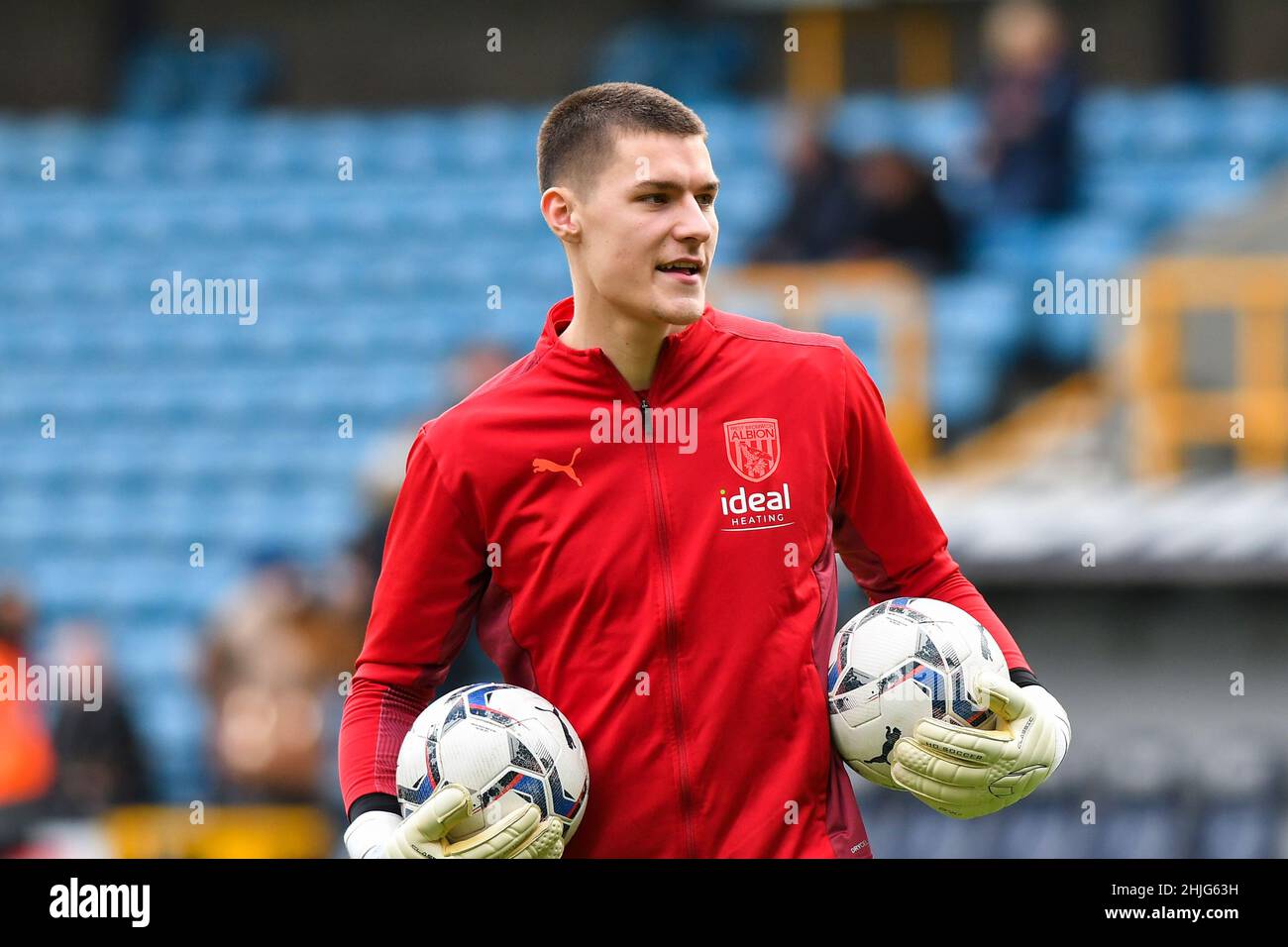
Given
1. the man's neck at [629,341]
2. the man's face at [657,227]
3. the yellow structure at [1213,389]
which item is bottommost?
the yellow structure at [1213,389]

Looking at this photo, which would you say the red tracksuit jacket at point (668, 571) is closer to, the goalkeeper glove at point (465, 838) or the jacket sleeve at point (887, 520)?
the jacket sleeve at point (887, 520)

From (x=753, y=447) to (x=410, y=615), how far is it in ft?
2.01

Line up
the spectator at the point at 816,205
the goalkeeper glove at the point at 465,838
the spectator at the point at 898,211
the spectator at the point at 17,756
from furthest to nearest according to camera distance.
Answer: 1. the spectator at the point at 816,205
2. the spectator at the point at 898,211
3. the spectator at the point at 17,756
4. the goalkeeper glove at the point at 465,838

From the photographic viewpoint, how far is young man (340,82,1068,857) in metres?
2.85

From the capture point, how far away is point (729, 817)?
9.35ft

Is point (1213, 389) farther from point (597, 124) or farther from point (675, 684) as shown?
point (675, 684)

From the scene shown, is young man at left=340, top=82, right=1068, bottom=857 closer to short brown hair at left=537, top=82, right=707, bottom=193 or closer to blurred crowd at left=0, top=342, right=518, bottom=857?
short brown hair at left=537, top=82, right=707, bottom=193

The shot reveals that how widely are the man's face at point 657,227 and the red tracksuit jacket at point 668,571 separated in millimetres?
134

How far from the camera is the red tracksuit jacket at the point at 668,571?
285 centimetres

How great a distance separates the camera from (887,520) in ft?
10.0

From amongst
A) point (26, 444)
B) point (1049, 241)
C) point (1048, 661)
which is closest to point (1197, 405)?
point (1048, 661)
